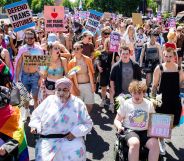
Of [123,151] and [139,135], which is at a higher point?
[139,135]

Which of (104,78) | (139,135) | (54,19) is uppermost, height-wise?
(54,19)

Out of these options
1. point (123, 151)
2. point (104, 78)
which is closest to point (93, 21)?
point (104, 78)

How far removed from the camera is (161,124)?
495cm

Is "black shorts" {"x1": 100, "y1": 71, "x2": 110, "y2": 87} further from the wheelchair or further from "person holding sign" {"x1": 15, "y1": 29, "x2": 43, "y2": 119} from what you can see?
the wheelchair

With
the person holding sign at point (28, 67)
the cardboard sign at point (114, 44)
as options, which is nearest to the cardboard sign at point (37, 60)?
the person holding sign at point (28, 67)

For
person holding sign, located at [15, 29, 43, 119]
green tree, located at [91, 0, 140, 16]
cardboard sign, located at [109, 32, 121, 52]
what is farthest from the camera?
green tree, located at [91, 0, 140, 16]

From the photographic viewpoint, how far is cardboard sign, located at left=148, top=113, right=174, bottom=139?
4934mm

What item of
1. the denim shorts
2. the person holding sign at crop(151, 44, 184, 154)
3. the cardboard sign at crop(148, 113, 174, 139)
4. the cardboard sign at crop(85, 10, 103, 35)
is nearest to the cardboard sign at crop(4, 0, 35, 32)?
the denim shorts

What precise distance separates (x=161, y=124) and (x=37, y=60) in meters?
2.80

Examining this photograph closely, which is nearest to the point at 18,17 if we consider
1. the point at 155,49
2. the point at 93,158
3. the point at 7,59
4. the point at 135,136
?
the point at 7,59

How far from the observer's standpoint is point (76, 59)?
282 inches

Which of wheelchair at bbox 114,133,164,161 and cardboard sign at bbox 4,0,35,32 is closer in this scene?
wheelchair at bbox 114,133,164,161

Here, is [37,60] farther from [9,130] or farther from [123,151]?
A: [9,130]

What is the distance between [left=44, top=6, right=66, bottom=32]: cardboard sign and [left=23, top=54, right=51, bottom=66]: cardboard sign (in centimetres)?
334
